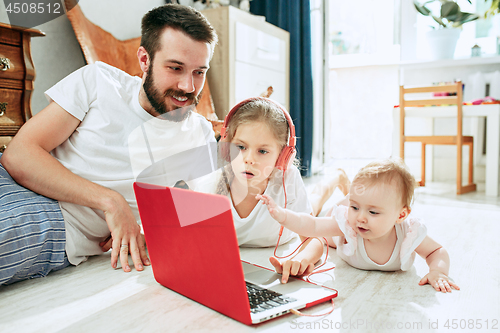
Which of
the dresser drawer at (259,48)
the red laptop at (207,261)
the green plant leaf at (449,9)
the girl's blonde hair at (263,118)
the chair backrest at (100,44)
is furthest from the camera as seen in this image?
the green plant leaf at (449,9)

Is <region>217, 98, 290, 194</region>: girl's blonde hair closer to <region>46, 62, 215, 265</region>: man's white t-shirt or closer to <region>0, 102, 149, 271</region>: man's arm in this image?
<region>46, 62, 215, 265</region>: man's white t-shirt

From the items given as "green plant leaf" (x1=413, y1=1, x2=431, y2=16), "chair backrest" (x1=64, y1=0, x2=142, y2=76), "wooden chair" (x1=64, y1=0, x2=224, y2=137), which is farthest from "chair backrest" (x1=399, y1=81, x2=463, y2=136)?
"chair backrest" (x1=64, y1=0, x2=142, y2=76)

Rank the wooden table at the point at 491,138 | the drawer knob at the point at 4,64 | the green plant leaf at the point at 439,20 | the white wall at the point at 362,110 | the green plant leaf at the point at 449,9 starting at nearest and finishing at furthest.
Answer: the drawer knob at the point at 4,64 < the wooden table at the point at 491,138 < the green plant leaf at the point at 449,9 < the green plant leaf at the point at 439,20 < the white wall at the point at 362,110

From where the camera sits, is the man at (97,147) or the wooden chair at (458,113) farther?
the wooden chair at (458,113)

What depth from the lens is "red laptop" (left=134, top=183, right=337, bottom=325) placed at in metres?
0.59

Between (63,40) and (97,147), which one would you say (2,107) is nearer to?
(97,147)

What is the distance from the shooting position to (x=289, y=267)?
2.70 ft

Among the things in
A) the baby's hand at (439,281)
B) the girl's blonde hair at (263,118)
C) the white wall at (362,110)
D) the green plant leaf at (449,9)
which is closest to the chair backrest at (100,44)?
the girl's blonde hair at (263,118)

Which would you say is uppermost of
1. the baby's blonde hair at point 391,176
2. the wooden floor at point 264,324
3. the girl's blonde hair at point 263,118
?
the girl's blonde hair at point 263,118

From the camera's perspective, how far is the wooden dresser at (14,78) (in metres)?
1.26

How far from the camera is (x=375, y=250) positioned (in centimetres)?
92

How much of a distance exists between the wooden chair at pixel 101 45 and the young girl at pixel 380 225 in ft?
3.14

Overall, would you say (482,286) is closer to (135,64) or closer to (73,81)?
(73,81)

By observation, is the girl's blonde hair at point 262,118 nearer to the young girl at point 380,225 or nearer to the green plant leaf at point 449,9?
the young girl at point 380,225
